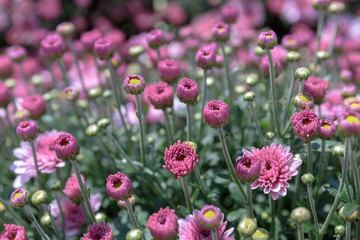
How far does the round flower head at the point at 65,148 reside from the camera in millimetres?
1288

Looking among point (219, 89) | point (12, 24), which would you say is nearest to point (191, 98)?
point (219, 89)

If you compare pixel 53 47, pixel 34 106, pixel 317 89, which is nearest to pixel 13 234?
pixel 34 106

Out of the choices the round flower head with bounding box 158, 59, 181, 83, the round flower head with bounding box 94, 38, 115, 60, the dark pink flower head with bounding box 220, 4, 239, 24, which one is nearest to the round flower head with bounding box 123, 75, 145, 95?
the round flower head with bounding box 158, 59, 181, 83

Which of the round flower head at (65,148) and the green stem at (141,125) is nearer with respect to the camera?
the round flower head at (65,148)

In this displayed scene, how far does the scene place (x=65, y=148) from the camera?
4.22 feet

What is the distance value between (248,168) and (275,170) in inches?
6.2

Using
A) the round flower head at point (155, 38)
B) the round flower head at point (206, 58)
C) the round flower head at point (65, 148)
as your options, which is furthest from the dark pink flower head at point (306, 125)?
the round flower head at point (155, 38)

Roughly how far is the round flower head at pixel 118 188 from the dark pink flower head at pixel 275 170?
426mm

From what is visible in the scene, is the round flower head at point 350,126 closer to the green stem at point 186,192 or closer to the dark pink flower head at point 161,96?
the green stem at point 186,192

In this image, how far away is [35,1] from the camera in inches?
191

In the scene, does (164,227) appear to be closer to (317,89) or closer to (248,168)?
(248,168)

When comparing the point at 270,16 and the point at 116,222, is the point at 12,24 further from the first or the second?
the point at 116,222

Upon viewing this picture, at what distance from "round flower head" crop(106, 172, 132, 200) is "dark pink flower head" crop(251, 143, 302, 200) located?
43 centimetres

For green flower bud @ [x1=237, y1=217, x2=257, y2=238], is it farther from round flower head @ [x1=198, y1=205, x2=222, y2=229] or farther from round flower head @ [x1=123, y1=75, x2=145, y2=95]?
round flower head @ [x1=123, y1=75, x2=145, y2=95]
